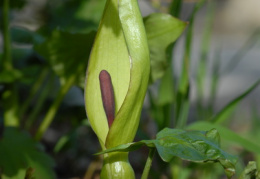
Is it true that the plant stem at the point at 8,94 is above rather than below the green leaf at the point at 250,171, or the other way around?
below

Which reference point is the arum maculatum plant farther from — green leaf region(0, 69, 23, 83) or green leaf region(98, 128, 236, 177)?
green leaf region(0, 69, 23, 83)

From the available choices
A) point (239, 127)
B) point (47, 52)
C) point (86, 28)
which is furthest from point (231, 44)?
point (47, 52)

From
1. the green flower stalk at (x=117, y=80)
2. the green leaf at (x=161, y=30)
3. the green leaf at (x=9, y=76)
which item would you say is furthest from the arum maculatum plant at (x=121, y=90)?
the green leaf at (x=9, y=76)

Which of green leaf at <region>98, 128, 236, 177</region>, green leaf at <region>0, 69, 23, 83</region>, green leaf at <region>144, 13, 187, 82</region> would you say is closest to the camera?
green leaf at <region>98, 128, 236, 177</region>

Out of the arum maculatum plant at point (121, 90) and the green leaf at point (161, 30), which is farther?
the green leaf at point (161, 30)

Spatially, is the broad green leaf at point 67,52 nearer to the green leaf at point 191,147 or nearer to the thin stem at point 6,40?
the thin stem at point 6,40

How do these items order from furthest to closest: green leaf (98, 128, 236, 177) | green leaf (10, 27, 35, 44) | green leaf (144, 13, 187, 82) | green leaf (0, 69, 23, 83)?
green leaf (10, 27, 35, 44), green leaf (0, 69, 23, 83), green leaf (144, 13, 187, 82), green leaf (98, 128, 236, 177)

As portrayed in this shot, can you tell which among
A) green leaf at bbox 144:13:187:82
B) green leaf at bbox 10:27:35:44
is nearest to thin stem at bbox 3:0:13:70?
green leaf at bbox 10:27:35:44
